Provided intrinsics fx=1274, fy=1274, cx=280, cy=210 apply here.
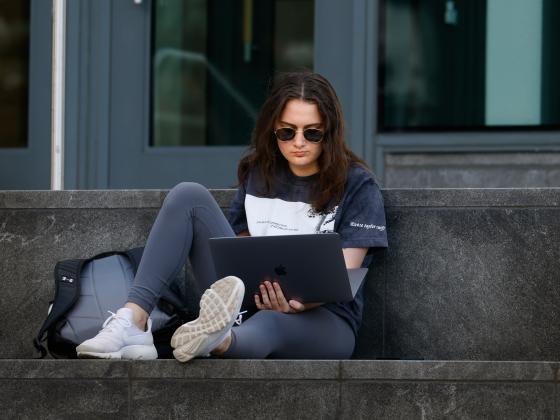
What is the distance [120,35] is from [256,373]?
349cm

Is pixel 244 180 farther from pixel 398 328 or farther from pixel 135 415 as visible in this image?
pixel 135 415

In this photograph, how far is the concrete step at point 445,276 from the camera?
497 centimetres

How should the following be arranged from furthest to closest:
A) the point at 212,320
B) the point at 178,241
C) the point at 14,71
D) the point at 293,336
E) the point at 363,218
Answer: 1. the point at 14,71
2. the point at 363,218
3. the point at 178,241
4. the point at 293,336
5. the point at 212,320

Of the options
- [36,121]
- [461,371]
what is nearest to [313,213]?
[461,371]

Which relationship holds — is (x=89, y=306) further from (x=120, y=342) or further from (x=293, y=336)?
(x=293, y=336)

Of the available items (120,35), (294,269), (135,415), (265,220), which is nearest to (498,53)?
(120,35)

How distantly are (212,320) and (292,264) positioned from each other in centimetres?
43

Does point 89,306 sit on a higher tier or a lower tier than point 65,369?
higher

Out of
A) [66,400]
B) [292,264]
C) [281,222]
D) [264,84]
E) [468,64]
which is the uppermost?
[468,64]

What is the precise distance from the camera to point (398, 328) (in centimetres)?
509

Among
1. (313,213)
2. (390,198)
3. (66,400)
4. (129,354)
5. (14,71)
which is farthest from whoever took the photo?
(14,71)

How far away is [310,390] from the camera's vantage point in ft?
13.4

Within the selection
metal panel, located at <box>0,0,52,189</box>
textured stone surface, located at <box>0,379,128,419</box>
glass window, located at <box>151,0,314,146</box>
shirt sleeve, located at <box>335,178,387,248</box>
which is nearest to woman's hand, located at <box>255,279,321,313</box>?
shirt sleeve, located at <box>335,178,387,248</box>

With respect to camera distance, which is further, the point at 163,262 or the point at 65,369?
the point at 163,262
